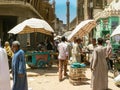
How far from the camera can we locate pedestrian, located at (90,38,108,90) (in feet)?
34.4

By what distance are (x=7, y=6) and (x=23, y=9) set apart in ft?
4.60

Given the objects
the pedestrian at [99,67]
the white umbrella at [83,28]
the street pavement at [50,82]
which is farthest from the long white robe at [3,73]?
the white umbrella at [83,28]

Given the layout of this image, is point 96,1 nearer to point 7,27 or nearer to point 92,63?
point 7,27

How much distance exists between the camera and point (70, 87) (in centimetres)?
1243

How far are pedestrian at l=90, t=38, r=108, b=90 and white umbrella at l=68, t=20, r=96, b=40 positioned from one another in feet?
26.3

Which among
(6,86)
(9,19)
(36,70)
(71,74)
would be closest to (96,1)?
(9,19)

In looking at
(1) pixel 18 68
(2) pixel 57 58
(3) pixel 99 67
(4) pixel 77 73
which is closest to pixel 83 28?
(2) pixel 57 58

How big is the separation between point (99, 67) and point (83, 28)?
915 cm

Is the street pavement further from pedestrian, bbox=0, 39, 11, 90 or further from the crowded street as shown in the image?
pedestrian, bbox=0, 39, 11, 90

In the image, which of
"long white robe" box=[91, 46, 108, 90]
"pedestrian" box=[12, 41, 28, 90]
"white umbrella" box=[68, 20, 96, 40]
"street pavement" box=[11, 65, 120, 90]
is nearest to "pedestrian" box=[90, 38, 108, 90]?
"long white robe" box=[91, 46, 108, 90]

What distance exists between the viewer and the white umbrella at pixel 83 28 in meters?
18.7

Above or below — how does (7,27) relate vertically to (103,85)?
above

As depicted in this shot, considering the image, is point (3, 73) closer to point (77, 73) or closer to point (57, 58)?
point (77, 73)

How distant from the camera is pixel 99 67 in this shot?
10.6 metres
